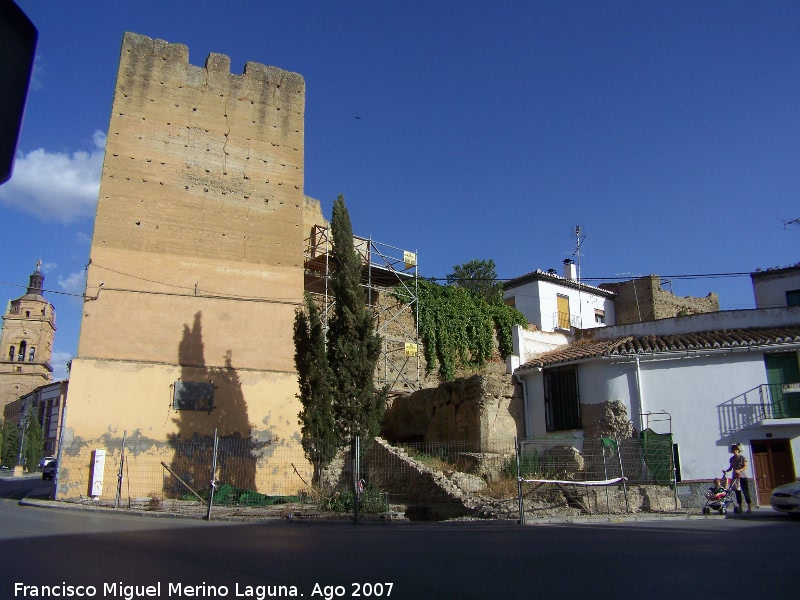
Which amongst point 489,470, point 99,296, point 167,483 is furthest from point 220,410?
point 489,470

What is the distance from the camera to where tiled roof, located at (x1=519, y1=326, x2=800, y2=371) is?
19.8 metres

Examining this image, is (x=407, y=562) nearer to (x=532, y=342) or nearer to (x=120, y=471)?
(x=120, y=471)

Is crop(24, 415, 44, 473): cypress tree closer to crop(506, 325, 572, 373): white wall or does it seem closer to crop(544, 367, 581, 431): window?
crop(506, 325, 572, 373): white wall

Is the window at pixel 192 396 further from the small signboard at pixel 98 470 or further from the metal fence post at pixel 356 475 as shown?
the metal fence post at pixel 356 475

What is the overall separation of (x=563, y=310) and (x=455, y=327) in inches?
390

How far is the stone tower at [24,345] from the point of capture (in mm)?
80500

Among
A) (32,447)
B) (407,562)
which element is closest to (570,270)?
(407,562)

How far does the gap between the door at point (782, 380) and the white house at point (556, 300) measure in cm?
1388

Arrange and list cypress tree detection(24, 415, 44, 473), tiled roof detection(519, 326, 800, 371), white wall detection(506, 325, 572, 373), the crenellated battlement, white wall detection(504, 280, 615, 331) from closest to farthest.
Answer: tiled roof detection(519, 326, 800, 371), the crenellated battlement, white wall detection(506, 325, 572, 373), white wall detection(504, 280, 615, 331), cypress tree detection(24, 415, 44, 473)

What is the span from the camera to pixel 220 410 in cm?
2036

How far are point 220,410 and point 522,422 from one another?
10259 millimetres

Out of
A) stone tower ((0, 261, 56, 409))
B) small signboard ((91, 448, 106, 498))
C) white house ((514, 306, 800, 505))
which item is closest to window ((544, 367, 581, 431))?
white house ((514, 306, 800, 505))

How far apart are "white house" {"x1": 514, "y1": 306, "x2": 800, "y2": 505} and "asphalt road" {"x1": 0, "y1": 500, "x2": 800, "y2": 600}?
853 centimetres

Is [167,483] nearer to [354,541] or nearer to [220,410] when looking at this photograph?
[220,410]
